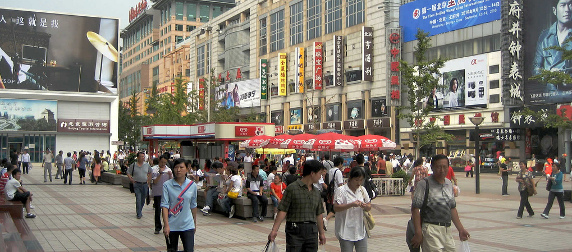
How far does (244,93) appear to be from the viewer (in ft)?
245

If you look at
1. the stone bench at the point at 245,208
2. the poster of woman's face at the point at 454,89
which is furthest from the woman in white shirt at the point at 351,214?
the poster of woman's face at the point at 454,89

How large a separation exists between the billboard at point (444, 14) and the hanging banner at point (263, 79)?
20.1 metres

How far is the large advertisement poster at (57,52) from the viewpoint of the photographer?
188 ft

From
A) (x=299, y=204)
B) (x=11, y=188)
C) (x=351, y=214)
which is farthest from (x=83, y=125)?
(x=299, y=204)

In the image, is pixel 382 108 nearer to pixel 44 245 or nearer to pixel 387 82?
pixel 387 82

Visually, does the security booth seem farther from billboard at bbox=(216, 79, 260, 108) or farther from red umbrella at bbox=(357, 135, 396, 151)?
billboard at bbox=(216, 79, 260, 108)

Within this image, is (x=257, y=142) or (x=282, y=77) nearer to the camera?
(x=257, y=142)

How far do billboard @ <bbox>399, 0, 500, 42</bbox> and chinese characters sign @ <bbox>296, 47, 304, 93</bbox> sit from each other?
12.2 metres

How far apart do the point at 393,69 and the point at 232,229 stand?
133 ft

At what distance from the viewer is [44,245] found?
1057 centimetres

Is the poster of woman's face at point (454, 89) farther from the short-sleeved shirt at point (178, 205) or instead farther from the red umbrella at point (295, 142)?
the short-sleeved shirt at point (178, 205)

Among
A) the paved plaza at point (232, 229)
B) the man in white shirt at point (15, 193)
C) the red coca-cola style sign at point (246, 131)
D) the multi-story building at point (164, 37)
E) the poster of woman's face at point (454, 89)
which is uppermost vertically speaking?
the multi-story building at point (164, 37)

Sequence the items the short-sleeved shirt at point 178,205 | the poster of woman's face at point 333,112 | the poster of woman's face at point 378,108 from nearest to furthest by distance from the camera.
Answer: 1. the short-sleeved shirt at point 178,205
2. the poster of woman's face at point 378,108
3. the poster of woman's face at point 333,112

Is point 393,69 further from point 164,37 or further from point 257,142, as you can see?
point 164,37
